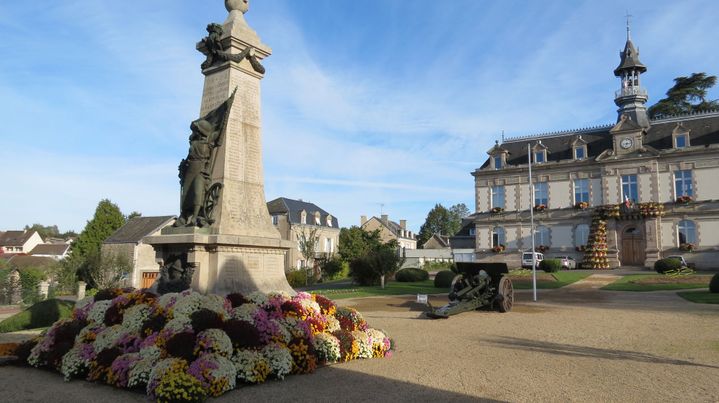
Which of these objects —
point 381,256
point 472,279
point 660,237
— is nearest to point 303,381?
point 472,279

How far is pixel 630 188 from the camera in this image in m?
37.8

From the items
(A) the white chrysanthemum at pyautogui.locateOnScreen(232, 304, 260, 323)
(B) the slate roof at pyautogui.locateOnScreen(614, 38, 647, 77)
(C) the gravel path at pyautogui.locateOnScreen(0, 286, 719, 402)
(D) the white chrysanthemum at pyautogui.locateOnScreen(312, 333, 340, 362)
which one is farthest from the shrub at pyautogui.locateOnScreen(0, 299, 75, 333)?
(B) the slate roof at pyautogui.locateOnScreen(614, 38, 647, 77)

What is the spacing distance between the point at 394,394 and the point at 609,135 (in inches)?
1588

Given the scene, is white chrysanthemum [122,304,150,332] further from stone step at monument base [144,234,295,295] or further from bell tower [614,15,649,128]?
bell tower [614,15,649,128]

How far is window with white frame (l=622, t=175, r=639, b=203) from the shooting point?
1480 inches

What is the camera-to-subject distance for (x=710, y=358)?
26.0 ft

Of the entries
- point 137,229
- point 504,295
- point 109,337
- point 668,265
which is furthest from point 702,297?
point 137,229

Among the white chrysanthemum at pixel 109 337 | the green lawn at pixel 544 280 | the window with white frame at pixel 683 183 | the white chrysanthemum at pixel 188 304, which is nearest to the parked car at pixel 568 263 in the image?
the green lawn at pixel 544 280

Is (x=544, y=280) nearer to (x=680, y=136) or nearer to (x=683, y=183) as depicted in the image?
(x=683, y=183)

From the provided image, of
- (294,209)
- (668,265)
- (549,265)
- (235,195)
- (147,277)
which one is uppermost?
(294,209)

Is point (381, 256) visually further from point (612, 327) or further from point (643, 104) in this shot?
point (643, 104)

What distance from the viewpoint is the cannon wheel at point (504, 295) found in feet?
48.2

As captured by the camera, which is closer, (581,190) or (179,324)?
(179,324)

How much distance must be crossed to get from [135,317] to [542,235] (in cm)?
3863
